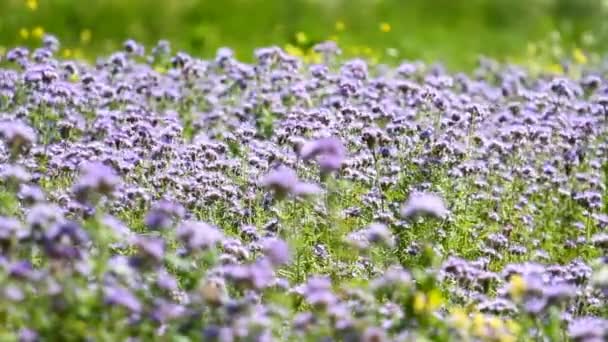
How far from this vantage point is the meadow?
3811 mm

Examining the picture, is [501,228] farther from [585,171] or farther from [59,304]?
[59,304]

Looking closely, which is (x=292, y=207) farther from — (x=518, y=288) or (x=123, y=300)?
(x=123, y=300)

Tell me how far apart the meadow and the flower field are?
0.05ft

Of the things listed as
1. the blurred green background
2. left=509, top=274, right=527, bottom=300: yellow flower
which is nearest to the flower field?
left=509, top=274, right=527, bottom=300: yellow flower

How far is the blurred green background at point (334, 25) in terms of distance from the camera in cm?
1432

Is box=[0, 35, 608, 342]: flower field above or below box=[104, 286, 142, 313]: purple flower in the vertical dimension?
above

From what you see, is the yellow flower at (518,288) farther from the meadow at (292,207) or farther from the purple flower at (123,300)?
the purple flower at (123,300)

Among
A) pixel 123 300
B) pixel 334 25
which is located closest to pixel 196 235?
pixel 123 300

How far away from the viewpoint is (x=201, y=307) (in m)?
3.98

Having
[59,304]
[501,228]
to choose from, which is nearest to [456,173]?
[501,228]

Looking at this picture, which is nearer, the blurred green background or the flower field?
the flower field

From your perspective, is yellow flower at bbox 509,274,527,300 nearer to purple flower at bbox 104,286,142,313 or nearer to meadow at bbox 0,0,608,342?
meadow at bbox 0,0,608,342

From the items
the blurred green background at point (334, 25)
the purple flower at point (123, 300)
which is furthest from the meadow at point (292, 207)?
the blurred green background at point (334, 25)

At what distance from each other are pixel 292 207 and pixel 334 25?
10061 mm
